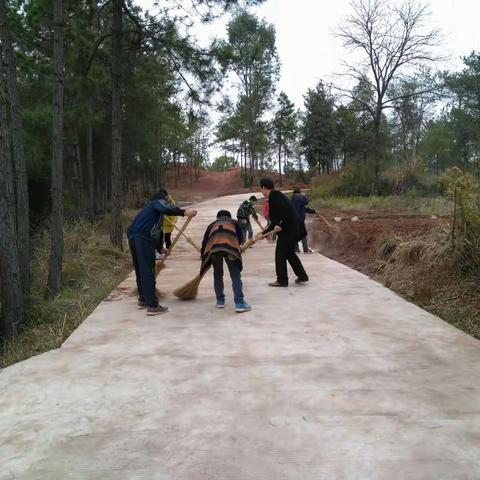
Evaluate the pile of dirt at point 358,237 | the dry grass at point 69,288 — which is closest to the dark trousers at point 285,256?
the pile of dirt at point 358,237

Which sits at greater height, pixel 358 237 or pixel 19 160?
pixel 19 160

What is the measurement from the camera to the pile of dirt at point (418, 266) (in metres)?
6.66

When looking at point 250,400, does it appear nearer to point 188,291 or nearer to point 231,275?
point 231,275

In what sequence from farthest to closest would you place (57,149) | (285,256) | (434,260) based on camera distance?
1. (57,149)
2. (285,256)
3. (434,260)

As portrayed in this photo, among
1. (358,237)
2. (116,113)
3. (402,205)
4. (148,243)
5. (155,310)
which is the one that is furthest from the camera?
(402,205)

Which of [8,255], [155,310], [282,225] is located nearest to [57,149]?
[8,255]

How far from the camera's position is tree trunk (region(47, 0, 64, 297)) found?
888cm

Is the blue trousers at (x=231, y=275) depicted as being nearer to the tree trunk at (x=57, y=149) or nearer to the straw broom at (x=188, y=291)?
the straw broom at (x=188, y=291)

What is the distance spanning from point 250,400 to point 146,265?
3223 millimetres

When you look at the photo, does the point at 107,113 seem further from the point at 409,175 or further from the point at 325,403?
the point at 325,403

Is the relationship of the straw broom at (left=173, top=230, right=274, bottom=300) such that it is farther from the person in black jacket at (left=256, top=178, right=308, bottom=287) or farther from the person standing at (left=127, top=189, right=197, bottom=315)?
the person in black jacket at (left=256, top=178, right=308, bottom=287)

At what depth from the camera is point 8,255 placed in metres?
7.10

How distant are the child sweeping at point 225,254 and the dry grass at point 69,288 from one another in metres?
1.76

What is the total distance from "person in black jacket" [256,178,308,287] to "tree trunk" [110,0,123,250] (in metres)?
5.83
